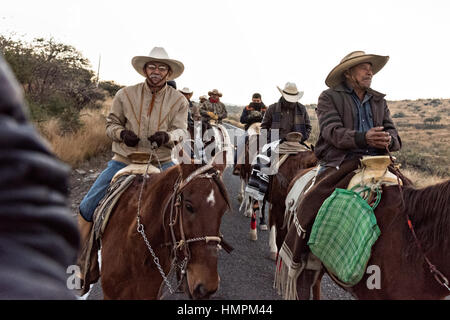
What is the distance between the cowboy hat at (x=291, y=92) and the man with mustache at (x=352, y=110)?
2.74m

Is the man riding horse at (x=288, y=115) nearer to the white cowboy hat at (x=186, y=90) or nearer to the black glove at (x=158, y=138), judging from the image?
the black glove at (x=158, y=138)

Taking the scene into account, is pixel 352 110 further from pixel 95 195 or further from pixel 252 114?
pixel 252 114

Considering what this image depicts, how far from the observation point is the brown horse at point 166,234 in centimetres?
220

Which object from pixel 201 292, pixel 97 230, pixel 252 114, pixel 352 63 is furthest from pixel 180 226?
pixel 252 114

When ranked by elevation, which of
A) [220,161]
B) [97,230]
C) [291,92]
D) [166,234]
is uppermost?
[291,92]

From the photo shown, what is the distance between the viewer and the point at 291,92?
6238 millimetres

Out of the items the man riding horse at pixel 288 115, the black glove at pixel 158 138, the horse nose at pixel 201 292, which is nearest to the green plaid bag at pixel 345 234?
the horse nose at pixel 201 292

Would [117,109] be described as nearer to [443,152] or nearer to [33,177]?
[33,177]

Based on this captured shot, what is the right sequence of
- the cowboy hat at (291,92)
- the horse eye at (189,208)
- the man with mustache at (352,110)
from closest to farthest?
1. the horse eye at (189,208)
2. the man with mustache at (352,110)
3. the cowboy hat at (291,92)

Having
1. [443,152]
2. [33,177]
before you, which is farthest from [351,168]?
[443,152]

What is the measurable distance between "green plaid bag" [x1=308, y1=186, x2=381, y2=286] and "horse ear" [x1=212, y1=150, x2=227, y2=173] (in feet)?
3.25

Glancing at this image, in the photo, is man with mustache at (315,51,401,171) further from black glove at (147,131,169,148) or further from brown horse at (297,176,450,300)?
black glove at (147,131,169,148)

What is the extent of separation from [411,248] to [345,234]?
19.0 inches

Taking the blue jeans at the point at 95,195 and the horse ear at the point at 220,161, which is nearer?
the horse ear at the point at 220,161
